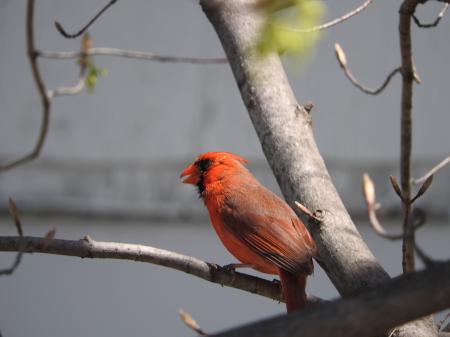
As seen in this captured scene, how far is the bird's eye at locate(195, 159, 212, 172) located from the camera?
3486 mm

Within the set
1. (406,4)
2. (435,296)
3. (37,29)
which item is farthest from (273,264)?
(37,29)

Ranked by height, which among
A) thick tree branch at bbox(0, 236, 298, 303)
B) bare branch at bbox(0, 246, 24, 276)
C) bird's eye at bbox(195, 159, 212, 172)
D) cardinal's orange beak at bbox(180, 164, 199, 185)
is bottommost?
cardinal's orange beak at bbox(180, 164, 199, 185)

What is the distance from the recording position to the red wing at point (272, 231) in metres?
2.80

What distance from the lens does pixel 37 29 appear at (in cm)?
552

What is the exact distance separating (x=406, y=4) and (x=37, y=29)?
154 inches

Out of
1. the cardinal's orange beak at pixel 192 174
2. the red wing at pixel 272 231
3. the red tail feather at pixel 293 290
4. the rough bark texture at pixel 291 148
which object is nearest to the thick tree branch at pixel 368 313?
the rough bark texture at pixel 291 148

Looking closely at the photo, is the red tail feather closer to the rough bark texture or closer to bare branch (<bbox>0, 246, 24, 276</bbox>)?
the rough bark texture

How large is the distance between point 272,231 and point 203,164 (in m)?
0.58

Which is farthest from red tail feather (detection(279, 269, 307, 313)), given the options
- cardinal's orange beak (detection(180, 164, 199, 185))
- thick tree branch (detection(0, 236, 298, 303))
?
cardinal's orange beak (detection(180, 164, 199, 185))

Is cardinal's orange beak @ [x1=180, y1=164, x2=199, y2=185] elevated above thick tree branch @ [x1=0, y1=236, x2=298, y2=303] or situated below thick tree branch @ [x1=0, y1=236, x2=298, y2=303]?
below

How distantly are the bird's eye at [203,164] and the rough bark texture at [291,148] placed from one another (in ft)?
3.22

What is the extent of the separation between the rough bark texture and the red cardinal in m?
0.42

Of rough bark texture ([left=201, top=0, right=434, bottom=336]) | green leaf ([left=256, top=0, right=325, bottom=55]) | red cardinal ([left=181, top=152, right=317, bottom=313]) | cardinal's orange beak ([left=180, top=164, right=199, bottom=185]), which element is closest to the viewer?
green leaf ([left=256, top=0, right=325, bottom=55])

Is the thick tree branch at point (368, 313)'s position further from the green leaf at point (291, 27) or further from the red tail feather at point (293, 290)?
the red tail feather at point (293, 290)
